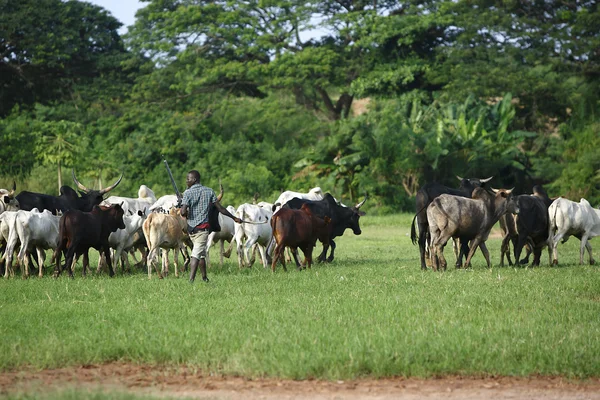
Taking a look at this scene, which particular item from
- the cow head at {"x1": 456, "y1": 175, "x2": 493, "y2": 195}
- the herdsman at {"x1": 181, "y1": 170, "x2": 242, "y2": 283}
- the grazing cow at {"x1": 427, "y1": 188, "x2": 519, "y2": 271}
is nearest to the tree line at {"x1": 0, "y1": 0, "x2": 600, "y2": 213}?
the cow head at {"x1": 456, "y1": 175, "x2": 493, "y2": 195}

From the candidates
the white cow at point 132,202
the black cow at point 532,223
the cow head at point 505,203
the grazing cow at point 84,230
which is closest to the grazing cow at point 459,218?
the cow head at point 505,203

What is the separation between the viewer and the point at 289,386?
7.55 metres

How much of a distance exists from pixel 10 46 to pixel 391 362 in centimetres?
3556

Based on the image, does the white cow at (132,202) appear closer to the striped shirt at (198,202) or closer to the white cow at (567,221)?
the striped shirt at (198,202)

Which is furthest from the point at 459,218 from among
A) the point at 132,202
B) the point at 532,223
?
the point at 132,202

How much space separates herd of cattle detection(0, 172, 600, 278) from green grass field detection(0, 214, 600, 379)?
841mm

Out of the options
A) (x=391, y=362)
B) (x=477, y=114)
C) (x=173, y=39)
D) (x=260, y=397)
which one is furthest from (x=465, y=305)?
(x=173, y=39)

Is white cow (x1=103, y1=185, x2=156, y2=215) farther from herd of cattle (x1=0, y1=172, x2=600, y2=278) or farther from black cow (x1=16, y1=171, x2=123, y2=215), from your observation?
black cow (x1=16, y1=171, x2=123, y2=215)

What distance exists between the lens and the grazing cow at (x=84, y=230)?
1508cm

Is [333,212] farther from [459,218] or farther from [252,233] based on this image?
[459,218]

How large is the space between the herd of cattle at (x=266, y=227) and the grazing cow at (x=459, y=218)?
17 millimetres

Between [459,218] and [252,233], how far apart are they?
4.08 meters

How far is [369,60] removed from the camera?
39.9m

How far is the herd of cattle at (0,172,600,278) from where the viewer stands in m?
15.5
